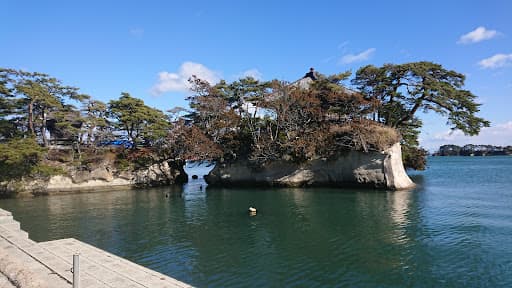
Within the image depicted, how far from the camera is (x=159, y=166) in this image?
156 ft

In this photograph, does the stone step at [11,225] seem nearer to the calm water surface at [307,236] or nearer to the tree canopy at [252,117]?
the calm water surface at [307,236]

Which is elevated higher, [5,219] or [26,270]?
[5,219]

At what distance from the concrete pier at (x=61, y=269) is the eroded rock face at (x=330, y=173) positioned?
93.6ft

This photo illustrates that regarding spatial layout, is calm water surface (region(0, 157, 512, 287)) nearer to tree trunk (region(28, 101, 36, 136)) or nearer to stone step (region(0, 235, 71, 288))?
stone step (region(0, 235, 71, 288))

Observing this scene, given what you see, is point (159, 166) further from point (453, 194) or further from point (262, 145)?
point (453, 194)

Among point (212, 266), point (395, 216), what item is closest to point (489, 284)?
point (212, 266)

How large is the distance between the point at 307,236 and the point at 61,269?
10879mm

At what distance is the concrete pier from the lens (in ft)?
28.6

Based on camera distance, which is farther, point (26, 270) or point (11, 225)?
point (11, 225)

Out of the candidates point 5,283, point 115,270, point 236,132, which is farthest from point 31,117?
point 115,270

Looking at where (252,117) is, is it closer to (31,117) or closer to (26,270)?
(31,117)

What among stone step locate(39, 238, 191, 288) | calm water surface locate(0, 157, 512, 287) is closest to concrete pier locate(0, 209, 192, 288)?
stone step locate(39, 238, 191, 288)

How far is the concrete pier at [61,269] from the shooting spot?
8703mm

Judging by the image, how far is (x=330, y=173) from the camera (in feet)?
126
